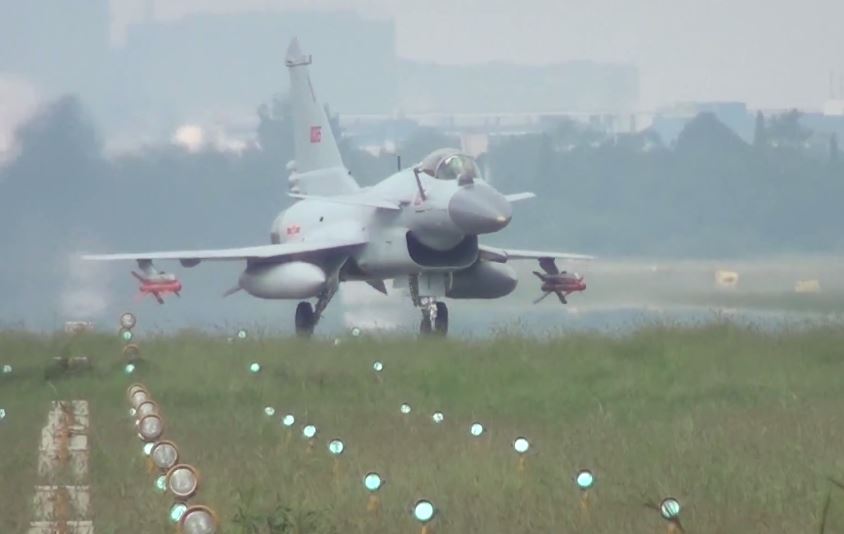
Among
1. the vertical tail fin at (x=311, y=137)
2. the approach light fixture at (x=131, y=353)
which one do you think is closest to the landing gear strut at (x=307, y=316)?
the vertical tail fin at (x=311, y=137)

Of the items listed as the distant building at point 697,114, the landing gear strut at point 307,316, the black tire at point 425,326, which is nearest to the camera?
the black tire at point 425,326

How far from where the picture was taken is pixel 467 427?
41.0ft

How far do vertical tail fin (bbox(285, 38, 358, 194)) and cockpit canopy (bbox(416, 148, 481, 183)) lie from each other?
12.9ft

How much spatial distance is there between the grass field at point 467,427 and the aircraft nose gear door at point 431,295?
13.2 feet

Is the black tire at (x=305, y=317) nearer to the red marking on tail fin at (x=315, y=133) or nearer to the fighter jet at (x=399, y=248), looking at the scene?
the fighter jet at (x=399, y=248)

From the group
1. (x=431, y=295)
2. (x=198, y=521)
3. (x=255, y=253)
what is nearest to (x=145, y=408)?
(x=198, y=521)

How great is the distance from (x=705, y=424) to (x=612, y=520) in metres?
4.18

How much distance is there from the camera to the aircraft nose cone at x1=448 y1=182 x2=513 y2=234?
21.3 meters

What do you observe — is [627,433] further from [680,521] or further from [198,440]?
[680,521]

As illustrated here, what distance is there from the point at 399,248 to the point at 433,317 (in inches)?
32.5

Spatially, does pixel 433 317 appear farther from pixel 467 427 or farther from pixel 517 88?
pixel 467 427

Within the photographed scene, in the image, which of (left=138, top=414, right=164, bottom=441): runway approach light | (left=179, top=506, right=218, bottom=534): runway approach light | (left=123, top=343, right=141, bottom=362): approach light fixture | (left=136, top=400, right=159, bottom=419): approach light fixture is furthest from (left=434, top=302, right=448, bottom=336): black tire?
(left=179, top=506, right=218, bottom=534): runway approach light

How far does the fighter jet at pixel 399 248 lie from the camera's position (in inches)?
869

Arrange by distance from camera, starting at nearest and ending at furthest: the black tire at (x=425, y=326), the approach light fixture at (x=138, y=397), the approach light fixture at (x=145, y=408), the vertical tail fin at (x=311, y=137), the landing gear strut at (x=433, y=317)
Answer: the approach light fixture at (x=145, y=408)
the approach light fixture at (x=138, y=397)
the black tire at (x=425, y=326)
the landing gear strut at (x=433, y=317)
the vertical tail fin at (x=311, y=137)
